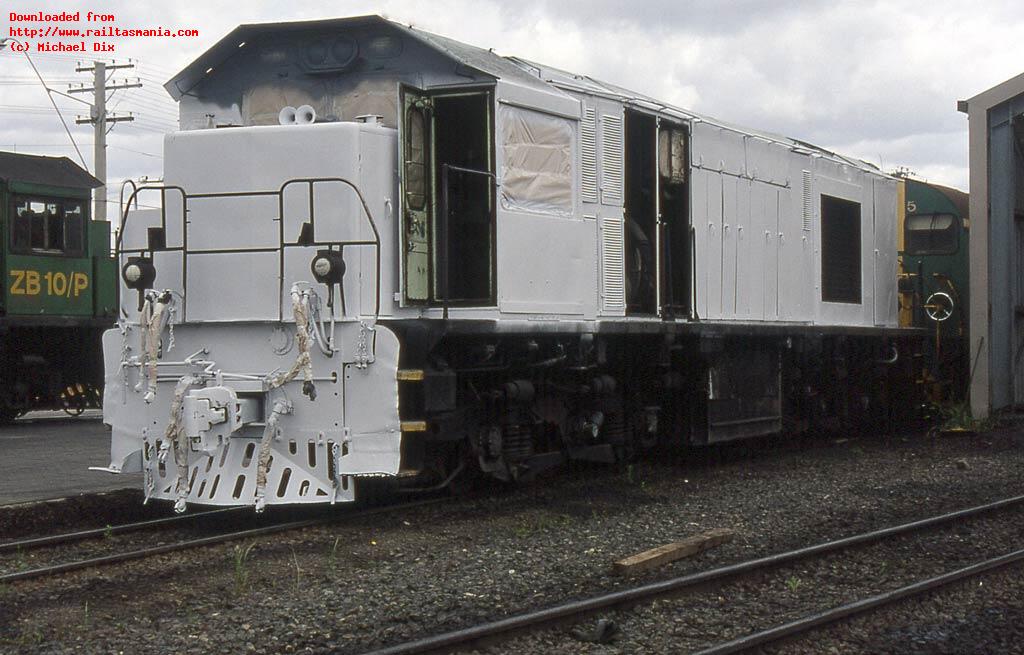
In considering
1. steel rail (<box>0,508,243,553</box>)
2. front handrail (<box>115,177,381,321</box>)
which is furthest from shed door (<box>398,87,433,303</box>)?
steel rail (<box>0,508,243,553</box>)

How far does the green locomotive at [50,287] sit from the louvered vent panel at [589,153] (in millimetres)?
9782

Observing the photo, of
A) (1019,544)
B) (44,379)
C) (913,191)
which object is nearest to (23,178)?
(44,379)

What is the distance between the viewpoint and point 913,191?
17656 millimetres

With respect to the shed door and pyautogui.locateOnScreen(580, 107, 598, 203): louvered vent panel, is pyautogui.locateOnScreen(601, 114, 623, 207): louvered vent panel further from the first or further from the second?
the shed door

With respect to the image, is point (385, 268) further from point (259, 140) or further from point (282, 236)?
point (259, 140)

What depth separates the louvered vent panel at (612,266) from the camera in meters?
10.1

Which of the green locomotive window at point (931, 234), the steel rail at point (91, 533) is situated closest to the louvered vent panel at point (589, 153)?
the steel rail at point (91, 533)

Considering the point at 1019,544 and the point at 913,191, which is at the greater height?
the point at 913,191

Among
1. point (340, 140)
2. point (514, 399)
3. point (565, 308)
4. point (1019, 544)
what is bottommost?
point (1019, 544)

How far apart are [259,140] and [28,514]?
3.12 m

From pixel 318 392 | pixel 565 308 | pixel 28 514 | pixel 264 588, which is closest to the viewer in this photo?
pixel 264 588

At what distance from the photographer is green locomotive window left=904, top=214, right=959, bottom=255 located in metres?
17.7

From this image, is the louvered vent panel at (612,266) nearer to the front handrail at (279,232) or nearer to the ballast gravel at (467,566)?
the ballast gravel at (467,566)

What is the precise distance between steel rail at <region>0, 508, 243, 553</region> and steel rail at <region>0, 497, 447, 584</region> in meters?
0.54
